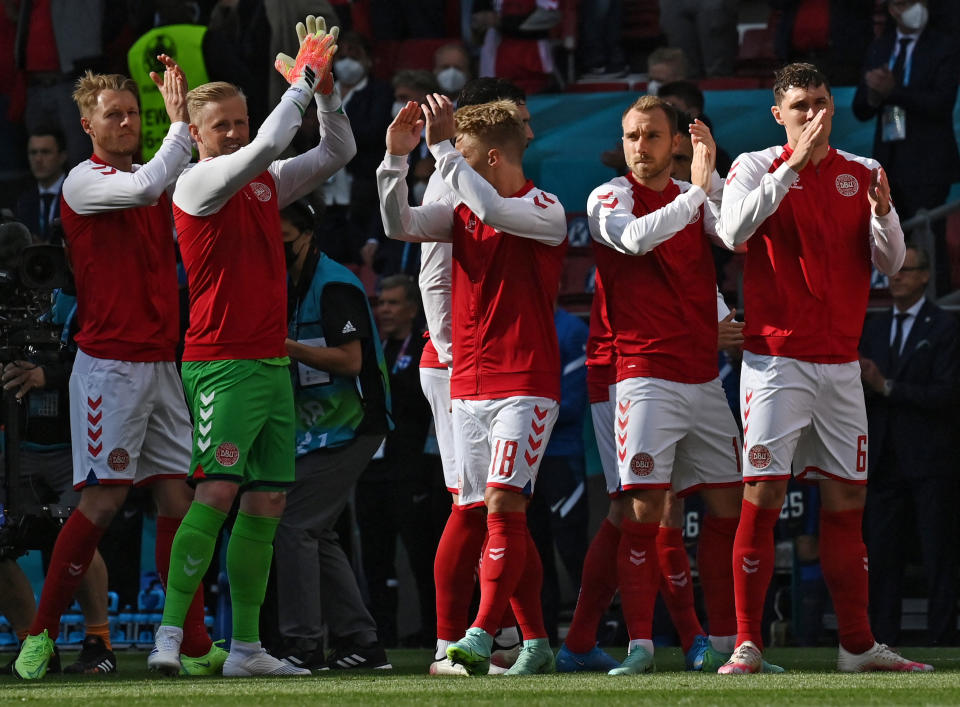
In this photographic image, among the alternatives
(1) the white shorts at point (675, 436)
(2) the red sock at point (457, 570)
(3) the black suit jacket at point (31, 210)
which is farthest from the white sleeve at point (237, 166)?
(3) the black suit jacket at point (31, 210)

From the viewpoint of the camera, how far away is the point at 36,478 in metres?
8.45

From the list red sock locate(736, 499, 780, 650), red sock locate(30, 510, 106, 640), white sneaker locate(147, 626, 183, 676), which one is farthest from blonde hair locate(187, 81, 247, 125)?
red sock locate(736, 499, 780, 650)

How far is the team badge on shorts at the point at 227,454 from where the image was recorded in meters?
6.72

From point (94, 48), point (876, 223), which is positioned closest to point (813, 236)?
point (876, 223)

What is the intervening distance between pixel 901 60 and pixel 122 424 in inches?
245

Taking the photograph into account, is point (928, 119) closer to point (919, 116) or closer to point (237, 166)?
point (919, 116)

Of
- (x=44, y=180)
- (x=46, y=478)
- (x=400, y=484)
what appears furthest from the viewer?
(x=44, y=180)

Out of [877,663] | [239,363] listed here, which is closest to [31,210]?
[239,363]

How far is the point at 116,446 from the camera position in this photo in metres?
7.20

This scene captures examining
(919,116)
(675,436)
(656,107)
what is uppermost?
(919,116)

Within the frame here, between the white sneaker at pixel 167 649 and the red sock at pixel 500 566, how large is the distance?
1189 millimetres

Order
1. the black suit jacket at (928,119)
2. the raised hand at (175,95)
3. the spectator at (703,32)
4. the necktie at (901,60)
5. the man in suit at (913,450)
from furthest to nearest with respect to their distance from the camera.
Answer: the spectator at (703,32) → the necktie at (901,60) → the black suit jacket at (928,119) → the man in suit at (913,450) → the raised hand at (175,95)

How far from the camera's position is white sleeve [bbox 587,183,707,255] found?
6.59 m

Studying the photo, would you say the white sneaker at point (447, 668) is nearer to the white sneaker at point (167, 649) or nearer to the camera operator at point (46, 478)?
the white sneaker at point (167, 649)
